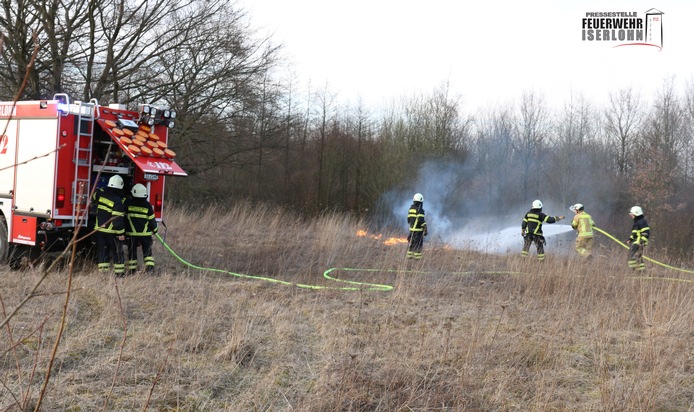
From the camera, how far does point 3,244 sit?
28.3ft

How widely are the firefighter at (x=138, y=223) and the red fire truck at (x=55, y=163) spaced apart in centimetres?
47

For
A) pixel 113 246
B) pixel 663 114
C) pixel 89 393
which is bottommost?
pixel 89 393

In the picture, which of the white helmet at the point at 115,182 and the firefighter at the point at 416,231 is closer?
the white helmet at the point at 115,182

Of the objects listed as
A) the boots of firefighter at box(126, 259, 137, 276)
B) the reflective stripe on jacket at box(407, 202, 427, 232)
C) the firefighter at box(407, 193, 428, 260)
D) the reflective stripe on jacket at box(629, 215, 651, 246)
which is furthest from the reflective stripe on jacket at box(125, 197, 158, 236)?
the reflective stripe on jacket at box(629, 215, 651, 246)

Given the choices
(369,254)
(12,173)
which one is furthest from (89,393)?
(369,254)

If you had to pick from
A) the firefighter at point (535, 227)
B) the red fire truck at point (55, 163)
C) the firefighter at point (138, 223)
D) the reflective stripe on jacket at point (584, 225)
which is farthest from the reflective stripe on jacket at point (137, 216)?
the reflective stripe on jacket at point (584, 225)

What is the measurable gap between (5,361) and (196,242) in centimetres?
872

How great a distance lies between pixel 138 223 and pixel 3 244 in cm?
182

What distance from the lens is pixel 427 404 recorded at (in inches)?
156

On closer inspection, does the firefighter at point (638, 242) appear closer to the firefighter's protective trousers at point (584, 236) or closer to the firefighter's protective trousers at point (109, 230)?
the firefighter's protective trousers at point (584, 236)

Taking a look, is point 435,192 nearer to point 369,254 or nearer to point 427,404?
point 369,254

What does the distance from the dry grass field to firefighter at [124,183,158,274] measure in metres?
0.67

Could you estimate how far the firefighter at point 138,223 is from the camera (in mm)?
8742

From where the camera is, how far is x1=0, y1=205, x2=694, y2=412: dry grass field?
398 centimetres
